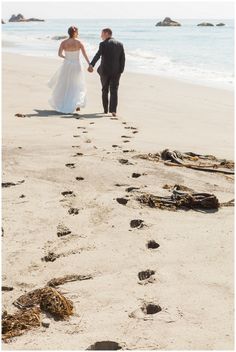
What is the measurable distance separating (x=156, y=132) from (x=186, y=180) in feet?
8.87

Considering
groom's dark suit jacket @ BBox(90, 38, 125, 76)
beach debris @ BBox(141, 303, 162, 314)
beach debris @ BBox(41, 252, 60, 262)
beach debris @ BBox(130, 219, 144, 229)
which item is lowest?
beach debris @ BBox(141, 303, 162, 314)

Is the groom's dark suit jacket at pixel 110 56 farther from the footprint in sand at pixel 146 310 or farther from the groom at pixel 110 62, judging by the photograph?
the footprint in sand at pixel 146 310

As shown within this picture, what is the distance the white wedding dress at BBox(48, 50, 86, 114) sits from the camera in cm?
1052

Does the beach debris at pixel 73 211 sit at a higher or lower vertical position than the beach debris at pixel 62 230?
higher

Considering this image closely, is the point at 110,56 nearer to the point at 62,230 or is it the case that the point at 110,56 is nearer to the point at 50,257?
the point at 62,230

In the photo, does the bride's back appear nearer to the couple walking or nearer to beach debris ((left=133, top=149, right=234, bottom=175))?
the couple walking

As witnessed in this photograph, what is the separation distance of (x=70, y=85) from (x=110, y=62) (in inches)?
36.5

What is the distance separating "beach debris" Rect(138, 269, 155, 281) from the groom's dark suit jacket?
7.12 meters

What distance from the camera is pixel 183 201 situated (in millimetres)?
5109

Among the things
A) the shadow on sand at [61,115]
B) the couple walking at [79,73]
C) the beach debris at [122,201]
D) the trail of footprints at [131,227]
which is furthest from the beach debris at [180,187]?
the couple walking at [79,73]

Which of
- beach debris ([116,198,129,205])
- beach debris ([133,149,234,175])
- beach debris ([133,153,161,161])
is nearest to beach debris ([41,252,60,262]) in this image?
beach debris ([116,198,129,205])

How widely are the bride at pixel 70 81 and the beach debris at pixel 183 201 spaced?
554 cm

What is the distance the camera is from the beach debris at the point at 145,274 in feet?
12.0

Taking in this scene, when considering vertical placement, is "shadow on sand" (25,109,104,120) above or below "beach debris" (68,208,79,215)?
above
